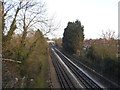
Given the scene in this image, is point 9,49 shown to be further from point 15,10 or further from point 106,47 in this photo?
point 106,47

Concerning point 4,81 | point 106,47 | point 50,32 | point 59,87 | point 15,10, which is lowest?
point 59,87

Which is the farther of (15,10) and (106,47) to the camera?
(106,47)

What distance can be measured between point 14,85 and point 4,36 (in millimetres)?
6474

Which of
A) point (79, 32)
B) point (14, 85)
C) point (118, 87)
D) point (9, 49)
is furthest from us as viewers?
point (79, 32)

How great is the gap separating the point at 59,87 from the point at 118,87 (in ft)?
15.8

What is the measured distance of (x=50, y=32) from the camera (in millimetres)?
30297

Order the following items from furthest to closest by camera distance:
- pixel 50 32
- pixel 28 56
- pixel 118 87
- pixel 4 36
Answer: pixel 50 32
pixel 28 56
pixel 4 36
pixel 118 87

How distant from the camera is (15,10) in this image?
21.8 meters

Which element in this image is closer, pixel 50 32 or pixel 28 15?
pixel 28 15

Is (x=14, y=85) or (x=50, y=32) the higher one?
(x=50, y=32)

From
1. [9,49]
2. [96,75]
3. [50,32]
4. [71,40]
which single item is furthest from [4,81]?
[71,40]

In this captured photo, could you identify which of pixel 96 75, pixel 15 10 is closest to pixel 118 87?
pixel 96 75

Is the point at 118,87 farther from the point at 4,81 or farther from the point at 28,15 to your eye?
the point at 28,15

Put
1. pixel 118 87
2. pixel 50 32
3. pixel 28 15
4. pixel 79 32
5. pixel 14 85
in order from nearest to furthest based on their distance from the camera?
pixel 14 85 → pixel 118 87 → pixel 28 15 → pixel 50 32 → pixel 79 32
